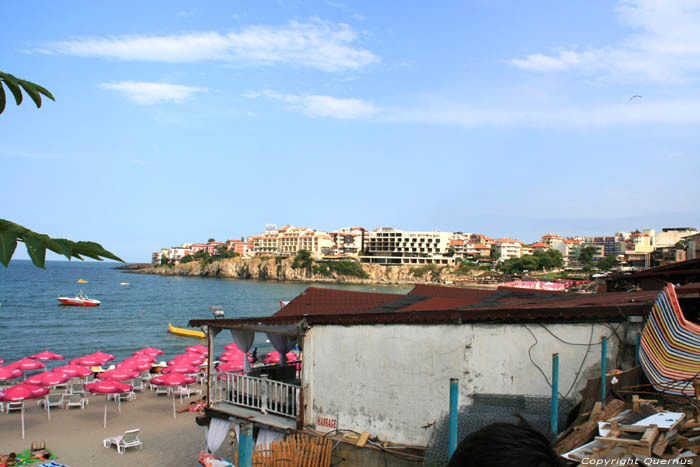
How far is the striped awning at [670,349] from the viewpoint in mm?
5453

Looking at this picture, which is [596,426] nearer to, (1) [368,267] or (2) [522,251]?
(1) [368,267]

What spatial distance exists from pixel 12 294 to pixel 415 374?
103m

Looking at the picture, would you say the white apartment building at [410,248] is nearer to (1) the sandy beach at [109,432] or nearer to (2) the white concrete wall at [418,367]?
(1) the sandy beach at [109,432]

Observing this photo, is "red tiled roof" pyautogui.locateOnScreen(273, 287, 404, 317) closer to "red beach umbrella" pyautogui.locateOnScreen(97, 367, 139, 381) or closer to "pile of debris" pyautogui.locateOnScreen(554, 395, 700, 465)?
"pile of debris" pyautogui.locateOnScreen(554, 395, 700, 465)

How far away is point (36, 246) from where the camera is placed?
179 centimetres

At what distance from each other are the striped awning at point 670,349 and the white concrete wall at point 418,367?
54.6 inches

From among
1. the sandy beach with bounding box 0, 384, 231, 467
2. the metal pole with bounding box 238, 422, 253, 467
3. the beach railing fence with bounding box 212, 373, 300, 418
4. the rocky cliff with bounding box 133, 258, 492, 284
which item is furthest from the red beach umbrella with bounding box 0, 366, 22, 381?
the rocky cliff with bounding box 133, 258, 492, 284

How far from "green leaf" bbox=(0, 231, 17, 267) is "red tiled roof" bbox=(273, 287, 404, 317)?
10.1m

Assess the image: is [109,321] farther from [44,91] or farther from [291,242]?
[291,242]

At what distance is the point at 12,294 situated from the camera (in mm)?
91625

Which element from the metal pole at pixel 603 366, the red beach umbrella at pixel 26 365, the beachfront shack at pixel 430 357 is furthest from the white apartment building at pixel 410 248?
the metal pole at pixel 603 366

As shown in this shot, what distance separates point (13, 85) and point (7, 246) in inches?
37.5

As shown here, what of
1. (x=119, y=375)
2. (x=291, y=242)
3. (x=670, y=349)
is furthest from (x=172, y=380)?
(x=291, y=242)

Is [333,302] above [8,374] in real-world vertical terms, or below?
above
